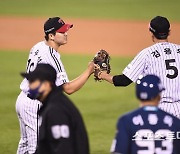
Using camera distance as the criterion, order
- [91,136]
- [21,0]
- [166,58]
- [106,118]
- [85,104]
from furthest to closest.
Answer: [21,0]
[85,104]
[106,118]
[91,136]
[166,58]

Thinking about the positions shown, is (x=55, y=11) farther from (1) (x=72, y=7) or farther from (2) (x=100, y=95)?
(2) (x=100, y=95)

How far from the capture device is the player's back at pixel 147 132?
5977mm

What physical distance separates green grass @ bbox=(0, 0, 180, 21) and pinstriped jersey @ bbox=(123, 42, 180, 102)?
19.0 meters

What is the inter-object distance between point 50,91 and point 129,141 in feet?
2.86

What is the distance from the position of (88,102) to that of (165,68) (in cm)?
663

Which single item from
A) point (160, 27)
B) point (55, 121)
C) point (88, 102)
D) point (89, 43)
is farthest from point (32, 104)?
point (89, 43)

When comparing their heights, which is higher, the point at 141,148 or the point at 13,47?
the point at 13,47

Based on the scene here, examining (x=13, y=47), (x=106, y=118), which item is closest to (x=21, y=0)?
(x=13, y=47)

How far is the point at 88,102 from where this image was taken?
14680 millimetres

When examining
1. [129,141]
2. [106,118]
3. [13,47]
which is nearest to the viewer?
[129,141]

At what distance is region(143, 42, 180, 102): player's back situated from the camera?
26.6 ft

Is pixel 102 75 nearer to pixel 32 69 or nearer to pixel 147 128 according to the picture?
pixel 32 69

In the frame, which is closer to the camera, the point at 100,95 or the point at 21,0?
the point at 100,95

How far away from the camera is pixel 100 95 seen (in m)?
15.5
